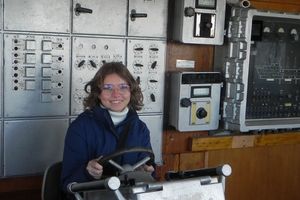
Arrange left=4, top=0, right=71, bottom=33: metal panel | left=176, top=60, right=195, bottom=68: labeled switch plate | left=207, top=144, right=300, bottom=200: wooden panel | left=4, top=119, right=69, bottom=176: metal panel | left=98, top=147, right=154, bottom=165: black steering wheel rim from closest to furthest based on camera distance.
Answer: left=98, top=147, right=154, bottom=165: black steering wheel rim → left=4, top=0, right=71, bottom=33: metal panel → left=4, top=119, right=69, bottom=176: metal panel → left=176, top=60, right=195, bottom=68: labeled switch plate → left=207, top=144, right=300, bottom=200: wooden panel

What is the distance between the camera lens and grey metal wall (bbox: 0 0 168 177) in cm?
251

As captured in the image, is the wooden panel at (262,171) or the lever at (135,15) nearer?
the lever at (135,15)

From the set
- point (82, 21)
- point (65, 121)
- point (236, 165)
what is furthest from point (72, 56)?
point (236, 165)

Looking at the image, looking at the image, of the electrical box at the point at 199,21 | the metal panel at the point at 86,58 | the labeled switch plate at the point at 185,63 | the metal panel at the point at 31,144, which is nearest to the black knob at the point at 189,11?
the electrical box at the point at 199,21

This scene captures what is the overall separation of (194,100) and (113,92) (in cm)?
98

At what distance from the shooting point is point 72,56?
8.67ft

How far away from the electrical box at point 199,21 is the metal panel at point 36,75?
0.78 metres

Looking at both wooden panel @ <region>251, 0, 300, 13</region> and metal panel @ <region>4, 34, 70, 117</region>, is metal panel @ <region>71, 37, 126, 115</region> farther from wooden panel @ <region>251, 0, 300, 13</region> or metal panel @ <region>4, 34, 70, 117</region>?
wooden panel @ <region>251, 0, 300, 13</region>

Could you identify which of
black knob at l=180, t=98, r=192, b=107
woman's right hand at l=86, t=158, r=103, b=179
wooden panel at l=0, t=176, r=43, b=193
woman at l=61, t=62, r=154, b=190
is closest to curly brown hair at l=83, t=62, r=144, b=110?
woman at l=61, t=62, r=154, b=190

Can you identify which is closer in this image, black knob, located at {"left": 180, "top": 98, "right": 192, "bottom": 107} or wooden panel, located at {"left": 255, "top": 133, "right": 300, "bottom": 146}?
black knob, located at {"left": 180, "top": 98, "right": 192, "bottom": 107}

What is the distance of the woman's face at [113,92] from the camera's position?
2.07 meters

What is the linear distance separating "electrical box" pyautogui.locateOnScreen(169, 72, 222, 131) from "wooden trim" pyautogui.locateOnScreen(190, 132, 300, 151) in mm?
119

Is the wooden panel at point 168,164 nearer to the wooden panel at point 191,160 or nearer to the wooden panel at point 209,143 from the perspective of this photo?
the wooden panel at point 191,160

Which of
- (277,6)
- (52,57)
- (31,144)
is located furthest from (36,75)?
(277,6)
